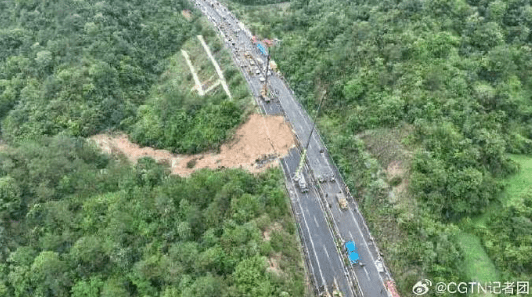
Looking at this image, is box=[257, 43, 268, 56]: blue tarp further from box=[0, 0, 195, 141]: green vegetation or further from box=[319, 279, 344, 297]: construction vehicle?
box=[319, 279, 344, 297]: construction vehicle

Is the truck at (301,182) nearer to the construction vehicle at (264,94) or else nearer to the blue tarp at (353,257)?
the blue tarp at (353,257)

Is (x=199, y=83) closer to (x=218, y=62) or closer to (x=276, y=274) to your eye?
(x=218, y=62)

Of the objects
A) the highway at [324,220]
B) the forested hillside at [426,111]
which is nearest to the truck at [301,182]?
the highway at [324,220]

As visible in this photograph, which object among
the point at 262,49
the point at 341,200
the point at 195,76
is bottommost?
the point at 341,200

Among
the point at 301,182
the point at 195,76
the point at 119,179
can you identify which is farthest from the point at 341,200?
the point at 195,76

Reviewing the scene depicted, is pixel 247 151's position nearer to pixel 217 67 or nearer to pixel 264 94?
pixel 264 94

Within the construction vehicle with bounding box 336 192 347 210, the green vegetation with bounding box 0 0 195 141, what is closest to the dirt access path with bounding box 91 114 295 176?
the green vegetation with bounding box 0 0 195 141
